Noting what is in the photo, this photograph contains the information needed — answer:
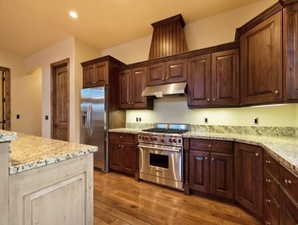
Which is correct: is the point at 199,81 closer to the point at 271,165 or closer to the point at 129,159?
the point at 271,165

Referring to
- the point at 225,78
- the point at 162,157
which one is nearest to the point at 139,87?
the point at 162,157

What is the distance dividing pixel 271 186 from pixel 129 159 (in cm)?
226

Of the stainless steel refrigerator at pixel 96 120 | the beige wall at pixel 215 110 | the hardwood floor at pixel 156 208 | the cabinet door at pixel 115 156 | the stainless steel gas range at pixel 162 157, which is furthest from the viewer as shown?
the stainless steel refrigerator at pixel 96 120

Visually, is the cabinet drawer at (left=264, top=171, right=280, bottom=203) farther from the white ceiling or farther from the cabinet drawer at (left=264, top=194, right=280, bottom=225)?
the white ceiling

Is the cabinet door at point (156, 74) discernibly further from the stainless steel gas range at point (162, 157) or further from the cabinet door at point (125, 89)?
the stainless steel gas range at point (162, 157)

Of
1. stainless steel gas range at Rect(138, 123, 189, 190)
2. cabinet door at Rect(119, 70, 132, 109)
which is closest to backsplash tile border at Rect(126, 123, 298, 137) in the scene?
stainless steel gas range at Rect(138, 123, 189, 190)

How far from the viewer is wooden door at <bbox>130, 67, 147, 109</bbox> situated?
132 inches

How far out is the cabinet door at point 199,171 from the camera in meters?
2.38

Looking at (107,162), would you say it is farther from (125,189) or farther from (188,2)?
(188,2)

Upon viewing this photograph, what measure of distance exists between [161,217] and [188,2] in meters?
3.23

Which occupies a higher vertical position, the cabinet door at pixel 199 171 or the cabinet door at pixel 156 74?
the cabinet door at pixel 156 74

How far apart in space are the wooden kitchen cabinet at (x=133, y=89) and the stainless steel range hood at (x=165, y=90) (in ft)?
0.69

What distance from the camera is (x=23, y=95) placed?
517 centimetres

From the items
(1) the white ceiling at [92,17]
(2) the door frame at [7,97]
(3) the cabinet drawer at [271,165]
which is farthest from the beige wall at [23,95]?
(3) the cabinet drawer at [271,165]
